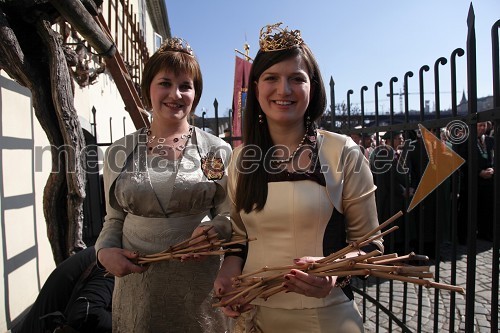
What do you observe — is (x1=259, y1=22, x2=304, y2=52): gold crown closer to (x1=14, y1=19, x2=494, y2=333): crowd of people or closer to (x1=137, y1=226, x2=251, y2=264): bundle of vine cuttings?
(x1=14, y1=19, x2=494, y2=333): crowd of people

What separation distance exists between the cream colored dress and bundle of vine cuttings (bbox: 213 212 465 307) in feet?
0.44

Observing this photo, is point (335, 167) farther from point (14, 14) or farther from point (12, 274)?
point (12, 274)

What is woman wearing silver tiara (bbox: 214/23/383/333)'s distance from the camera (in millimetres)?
1308

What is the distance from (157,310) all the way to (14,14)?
2191 mm

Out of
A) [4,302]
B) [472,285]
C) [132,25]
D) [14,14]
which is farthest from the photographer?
[132,25]

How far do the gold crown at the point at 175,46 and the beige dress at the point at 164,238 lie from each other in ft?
1.75

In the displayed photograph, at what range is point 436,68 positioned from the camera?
2074mm

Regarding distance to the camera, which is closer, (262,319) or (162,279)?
(262,319)

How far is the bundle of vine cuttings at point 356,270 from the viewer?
1008 mm

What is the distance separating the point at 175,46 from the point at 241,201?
0.91m

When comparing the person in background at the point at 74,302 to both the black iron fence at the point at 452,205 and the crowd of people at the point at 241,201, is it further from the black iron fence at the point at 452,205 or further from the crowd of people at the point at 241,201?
the black iron fence at the point at 452,205

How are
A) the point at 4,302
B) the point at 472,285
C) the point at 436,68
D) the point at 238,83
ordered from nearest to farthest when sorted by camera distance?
the point at 472,285 < the point at 436,68 < the point at 4,302 < the point at 238,83

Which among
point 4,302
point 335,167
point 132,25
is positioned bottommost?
point 4,302

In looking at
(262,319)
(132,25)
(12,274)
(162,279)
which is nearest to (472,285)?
(262,319)
